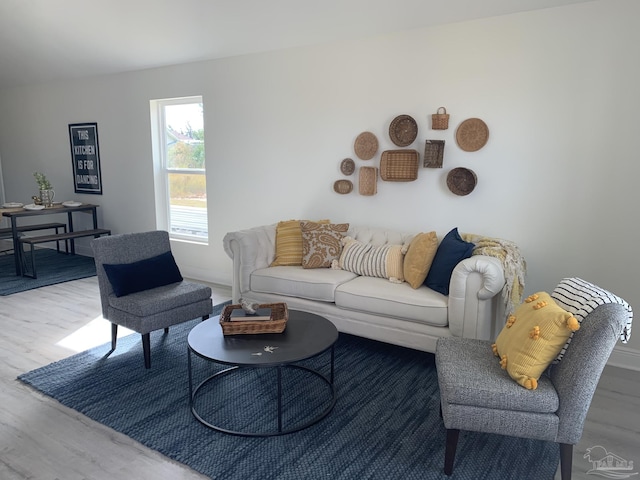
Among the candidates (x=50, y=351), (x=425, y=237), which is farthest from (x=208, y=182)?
(x=425, y=237)

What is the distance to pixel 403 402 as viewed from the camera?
260 cm

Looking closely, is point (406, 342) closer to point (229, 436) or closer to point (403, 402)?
point (403, 402)

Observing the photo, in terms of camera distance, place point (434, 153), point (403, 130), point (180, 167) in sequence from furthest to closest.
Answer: point (180, 167)
point (403, 130)
point (434, 153)

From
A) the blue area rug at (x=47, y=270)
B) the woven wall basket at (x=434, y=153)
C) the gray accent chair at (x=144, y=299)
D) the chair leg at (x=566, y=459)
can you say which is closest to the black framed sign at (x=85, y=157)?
the blue area rug at (x=47, y=270)

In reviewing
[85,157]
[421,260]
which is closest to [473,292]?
[421,260]

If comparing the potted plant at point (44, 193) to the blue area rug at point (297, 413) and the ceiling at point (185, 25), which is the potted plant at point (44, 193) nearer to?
the ceiling at point (185, 25)

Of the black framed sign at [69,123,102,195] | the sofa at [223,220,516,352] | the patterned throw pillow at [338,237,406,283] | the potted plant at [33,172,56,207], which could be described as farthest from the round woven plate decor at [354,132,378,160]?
the potted plant at [33,172,56,207]

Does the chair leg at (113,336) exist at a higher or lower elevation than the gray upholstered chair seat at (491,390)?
lower

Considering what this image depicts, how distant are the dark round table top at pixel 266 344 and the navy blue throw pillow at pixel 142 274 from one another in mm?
794

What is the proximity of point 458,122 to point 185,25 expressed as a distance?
8.34 feet

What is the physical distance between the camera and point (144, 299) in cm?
304

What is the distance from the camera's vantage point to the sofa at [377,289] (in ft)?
9.28

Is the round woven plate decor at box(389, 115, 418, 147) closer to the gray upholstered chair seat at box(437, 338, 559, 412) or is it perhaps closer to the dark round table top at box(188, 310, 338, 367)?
the dark round table top at box(188, 310, 338, 367)

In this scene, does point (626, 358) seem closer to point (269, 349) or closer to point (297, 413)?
point (297, 413)
